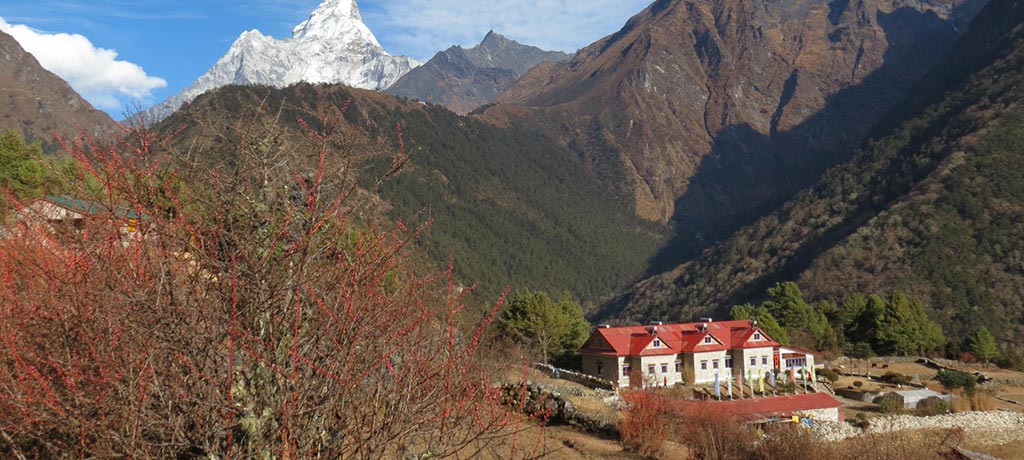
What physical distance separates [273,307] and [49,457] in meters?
2.58

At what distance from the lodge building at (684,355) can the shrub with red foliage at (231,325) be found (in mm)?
35422

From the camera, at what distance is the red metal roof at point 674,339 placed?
40.2m

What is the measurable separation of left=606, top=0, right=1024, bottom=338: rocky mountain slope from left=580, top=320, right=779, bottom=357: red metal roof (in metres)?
41.0

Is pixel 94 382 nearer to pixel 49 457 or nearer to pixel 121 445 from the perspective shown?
pixel 121 445

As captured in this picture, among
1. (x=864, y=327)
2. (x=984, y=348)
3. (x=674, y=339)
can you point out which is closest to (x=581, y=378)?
(x=674, y=339)

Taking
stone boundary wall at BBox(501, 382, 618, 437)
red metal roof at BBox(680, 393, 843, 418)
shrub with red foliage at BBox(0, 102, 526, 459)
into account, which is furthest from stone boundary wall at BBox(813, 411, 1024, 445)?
shrub with red foliage at BBox(0, 102, 526, 459)

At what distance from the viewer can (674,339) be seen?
42.8m

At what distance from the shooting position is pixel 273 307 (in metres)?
4.23

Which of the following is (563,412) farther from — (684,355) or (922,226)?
(922,226)

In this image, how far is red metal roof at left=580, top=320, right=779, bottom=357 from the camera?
4025 cm

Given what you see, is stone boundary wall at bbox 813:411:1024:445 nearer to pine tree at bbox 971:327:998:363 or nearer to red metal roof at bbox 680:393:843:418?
red metal roof at bbox 680:393:843:418

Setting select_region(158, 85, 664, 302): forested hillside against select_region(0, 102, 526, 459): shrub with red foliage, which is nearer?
select_region(0, 102, 526, 459): shrub with red foliage

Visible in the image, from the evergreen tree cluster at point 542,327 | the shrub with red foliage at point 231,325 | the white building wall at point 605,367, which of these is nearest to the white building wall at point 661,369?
the white building wall at point 605,367

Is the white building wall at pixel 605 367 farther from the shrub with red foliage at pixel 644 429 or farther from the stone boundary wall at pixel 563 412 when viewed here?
the shrub with red foliage at pixel 644 429
